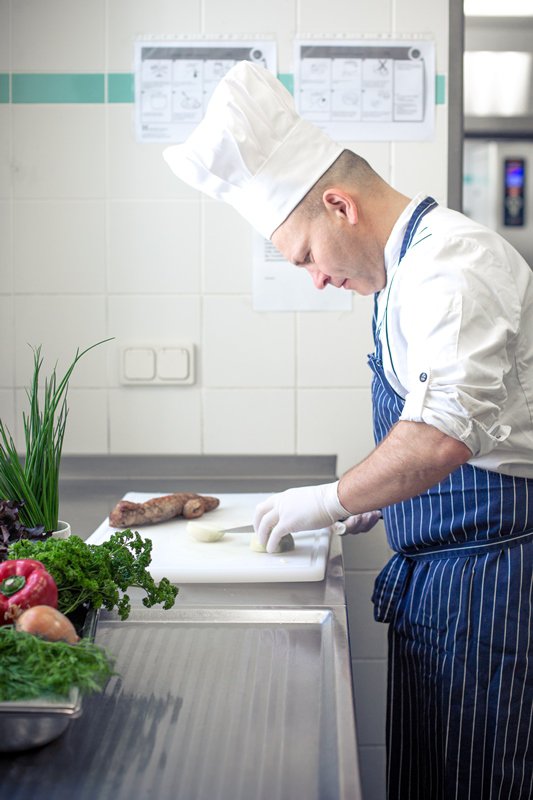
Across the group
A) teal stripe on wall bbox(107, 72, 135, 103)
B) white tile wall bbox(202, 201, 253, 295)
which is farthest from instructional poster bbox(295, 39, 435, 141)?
teal stripe on wall bbox(107, 72, 135, 103)

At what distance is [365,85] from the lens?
2135mm

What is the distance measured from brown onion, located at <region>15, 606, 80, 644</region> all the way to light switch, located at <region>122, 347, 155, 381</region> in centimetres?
132

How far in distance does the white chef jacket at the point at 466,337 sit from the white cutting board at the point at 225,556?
312mm

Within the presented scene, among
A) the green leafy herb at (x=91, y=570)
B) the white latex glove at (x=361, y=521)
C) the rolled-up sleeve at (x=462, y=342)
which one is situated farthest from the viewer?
the white latex glove at (x=361, y=521)

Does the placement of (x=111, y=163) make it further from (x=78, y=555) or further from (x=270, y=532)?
(x=78, y=555)

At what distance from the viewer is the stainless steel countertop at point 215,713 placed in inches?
31.9

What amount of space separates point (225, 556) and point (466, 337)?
0.56 meters

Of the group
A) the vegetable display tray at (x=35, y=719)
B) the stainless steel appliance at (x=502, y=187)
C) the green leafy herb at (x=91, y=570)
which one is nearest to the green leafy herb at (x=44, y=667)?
the vegetable display tray at (x=35, y=719)

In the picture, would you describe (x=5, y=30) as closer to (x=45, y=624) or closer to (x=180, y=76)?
(x=180, y=76)

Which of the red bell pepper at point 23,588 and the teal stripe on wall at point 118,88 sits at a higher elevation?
the teal stripe on wall at point 118,88

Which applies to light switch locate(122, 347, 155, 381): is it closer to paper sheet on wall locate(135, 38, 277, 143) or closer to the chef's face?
paper sheet on wall locate(135, 38, 277, 143)

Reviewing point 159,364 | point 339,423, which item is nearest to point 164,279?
point 159,364

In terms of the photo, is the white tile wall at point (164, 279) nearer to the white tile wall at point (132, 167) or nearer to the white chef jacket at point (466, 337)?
the white tile wall at point (132, 167)

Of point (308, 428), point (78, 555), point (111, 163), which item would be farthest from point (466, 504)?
point (111, 163)
